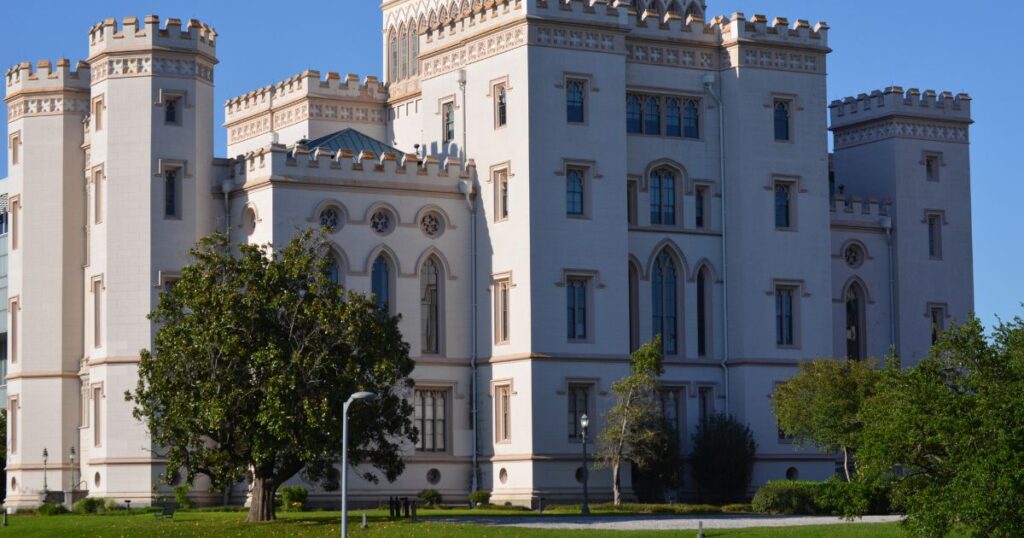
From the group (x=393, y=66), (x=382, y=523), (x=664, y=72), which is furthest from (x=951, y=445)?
(x=393, y=66)

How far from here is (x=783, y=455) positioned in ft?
237

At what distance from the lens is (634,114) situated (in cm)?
7219

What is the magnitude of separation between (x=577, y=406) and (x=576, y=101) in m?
10.6

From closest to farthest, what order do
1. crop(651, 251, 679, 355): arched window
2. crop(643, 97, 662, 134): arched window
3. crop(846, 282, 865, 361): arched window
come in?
crop(643, 97, 662, 134): arched window
crop(651, 251, 679, 355): arched window
crop(846, 282, 865, 361): arched window

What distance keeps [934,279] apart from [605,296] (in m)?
17.7

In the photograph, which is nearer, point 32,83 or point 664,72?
point 664,72

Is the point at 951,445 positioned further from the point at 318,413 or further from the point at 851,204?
the point at 851,204

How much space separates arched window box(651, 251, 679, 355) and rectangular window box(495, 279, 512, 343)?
19.3 ft

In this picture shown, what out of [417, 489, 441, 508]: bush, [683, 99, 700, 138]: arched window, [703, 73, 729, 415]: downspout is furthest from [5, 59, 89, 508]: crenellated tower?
[703, 73, 729, 415]: downspout

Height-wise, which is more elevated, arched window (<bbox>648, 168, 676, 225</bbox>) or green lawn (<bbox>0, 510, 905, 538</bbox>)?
arched window (<bbox>648, 168, 676, 225</bbox>)

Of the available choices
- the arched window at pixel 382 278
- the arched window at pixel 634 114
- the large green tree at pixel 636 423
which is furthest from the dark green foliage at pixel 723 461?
the arched window at pixel 382 278

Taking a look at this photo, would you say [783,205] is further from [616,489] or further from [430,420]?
[430,420]

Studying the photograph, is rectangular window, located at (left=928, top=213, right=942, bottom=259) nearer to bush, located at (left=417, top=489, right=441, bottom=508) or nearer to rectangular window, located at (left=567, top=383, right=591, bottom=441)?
rectangular window, located at (left=567, top=383, right=591, bottom=441)

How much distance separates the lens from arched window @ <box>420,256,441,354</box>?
71562 millimetres
